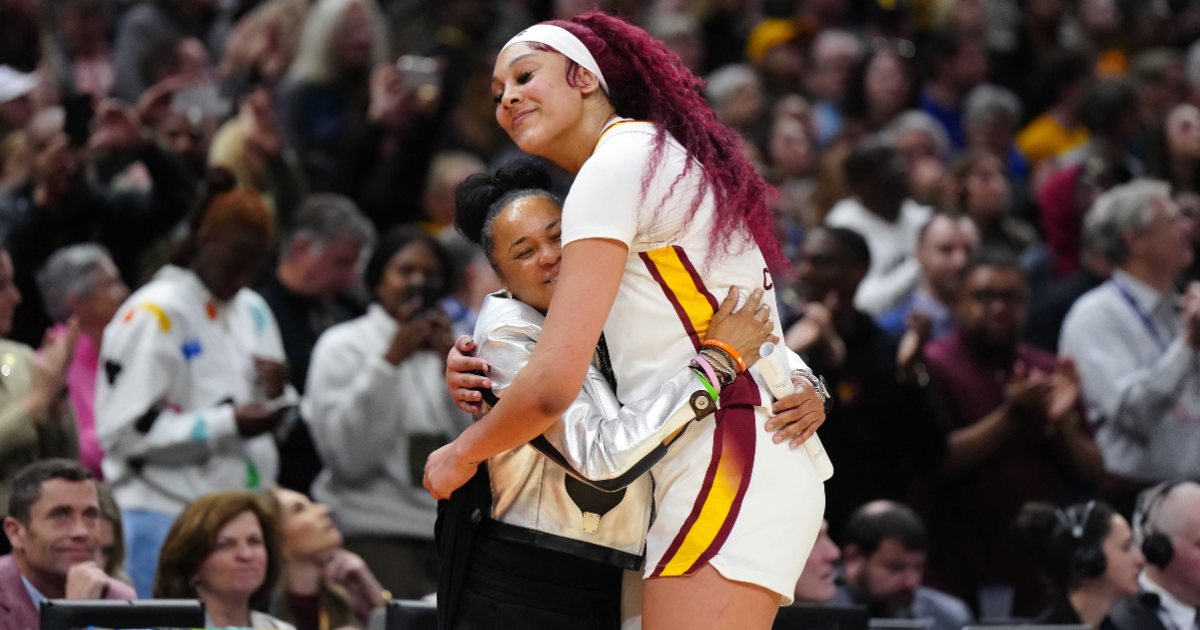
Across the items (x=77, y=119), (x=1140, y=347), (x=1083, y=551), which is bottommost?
(x=1083, y=551)

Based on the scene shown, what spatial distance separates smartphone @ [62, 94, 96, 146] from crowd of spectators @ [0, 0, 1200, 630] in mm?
37

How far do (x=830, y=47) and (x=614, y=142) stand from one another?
6.89 metres

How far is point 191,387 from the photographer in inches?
217

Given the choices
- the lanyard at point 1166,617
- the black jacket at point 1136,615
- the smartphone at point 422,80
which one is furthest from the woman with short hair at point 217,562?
the smartphone at point 422,80

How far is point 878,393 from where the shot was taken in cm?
610

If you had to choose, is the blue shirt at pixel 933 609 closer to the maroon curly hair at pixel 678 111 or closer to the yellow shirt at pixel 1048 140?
the maroon curly hair at pixel 678 111

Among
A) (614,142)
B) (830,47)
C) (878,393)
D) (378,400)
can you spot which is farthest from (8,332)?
(830,47)

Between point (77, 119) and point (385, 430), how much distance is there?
1916 mm

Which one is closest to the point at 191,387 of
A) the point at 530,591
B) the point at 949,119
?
the point at 530,591

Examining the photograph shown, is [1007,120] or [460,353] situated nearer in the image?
[460,353]

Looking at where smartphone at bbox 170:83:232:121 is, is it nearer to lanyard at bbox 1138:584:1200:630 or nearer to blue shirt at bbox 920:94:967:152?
lanyard at bbox 1138:584:1200:630

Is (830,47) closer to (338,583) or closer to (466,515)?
(338,583)

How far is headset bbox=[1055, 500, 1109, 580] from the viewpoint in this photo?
5250 mm

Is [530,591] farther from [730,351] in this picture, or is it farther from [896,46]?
[896,46]
